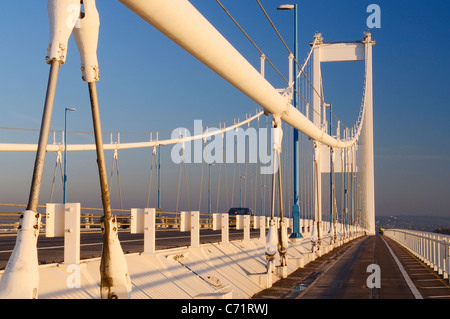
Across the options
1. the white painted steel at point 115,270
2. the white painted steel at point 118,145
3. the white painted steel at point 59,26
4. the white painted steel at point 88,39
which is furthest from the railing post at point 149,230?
the white painted steel at point 118,145

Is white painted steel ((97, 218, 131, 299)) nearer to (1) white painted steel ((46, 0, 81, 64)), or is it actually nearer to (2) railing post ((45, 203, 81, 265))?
(1) white painted steel ((46, 0, 81, 64))

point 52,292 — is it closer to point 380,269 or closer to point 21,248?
point 21,248

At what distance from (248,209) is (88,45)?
4681 centimetres

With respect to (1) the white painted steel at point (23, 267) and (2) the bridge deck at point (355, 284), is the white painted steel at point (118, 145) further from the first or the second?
(1) the white painted steel at point (23, 267)

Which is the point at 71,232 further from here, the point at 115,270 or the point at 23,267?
the point at 23,267

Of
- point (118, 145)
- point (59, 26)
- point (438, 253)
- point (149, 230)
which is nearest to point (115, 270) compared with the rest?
point (59, 26)

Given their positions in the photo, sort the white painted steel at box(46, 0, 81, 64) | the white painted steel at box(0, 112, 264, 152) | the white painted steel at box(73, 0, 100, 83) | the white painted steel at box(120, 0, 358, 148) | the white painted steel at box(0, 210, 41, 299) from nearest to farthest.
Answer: the white painted steel at box(0, 210, 41, 299) → the white painted steel at box(46, 0, 81, 64) → the white painted steel at box(73, 0, 100, 83) → the white painted steel at box(120, 0, 358, 148) → the white painted steel at box(0, 112, 264, 152)

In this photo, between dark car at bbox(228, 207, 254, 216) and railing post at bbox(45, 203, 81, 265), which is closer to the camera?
railing post at bbox(45, 203, 81, 265)

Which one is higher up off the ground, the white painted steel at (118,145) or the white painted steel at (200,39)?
the white painted steel at (118,145)

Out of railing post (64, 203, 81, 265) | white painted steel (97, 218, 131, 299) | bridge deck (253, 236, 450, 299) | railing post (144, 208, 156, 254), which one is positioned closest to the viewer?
white painted steel (97, 218, 131, 299)

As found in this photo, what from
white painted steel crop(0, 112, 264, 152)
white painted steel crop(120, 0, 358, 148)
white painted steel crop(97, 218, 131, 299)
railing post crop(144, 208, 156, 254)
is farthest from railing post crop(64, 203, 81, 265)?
white painted steel crop(0, 112, 264, 152)

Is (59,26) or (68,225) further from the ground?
(59,26)

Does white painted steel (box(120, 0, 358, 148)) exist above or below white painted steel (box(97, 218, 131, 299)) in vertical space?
above
